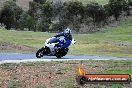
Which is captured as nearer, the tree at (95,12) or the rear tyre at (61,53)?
the rear tyre at (61,53)

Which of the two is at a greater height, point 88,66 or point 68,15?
point 88,66

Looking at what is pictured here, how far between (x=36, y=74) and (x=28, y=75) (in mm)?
603

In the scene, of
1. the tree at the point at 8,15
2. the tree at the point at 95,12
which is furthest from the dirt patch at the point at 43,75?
the tree at the point at 95,12

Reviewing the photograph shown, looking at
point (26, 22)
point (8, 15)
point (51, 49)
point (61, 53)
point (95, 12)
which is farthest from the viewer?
point (95, 12)

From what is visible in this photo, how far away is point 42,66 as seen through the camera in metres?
25.0

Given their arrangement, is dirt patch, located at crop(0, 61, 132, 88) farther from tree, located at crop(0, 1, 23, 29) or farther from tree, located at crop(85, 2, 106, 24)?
tree, located at crop(85, 2, 106, 24)

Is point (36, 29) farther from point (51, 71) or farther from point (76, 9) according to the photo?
point (51, 71)

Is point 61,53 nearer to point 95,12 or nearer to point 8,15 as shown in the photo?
point 8,15

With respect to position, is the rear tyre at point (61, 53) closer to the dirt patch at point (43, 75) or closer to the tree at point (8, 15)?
the dirt patch at point (43, 75)

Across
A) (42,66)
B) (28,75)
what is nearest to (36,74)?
(28,75)

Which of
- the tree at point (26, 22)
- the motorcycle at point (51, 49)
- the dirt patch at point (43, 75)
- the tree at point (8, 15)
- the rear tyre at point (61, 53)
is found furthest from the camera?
the tree at point (26, 22)

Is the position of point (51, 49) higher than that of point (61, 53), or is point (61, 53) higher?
point (51, 49)

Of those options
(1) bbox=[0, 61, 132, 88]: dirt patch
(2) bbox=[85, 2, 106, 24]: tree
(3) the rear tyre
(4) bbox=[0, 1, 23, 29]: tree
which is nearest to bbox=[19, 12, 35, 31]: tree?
(4) bbox=[0, 1, 23, 29]: tree

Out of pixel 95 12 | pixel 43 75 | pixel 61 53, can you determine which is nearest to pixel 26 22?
pixel 95 12
